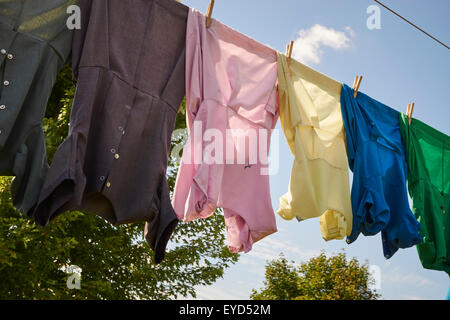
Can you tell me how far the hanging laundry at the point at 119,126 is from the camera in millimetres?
1961

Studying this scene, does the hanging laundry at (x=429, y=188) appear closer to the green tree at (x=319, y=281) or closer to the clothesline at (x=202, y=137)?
the clothesline at (x=202, y=137)

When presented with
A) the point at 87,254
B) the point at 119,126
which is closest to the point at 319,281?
the point at 87,254

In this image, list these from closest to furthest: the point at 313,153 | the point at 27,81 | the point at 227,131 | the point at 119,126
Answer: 1. the point at 27,81
2. the point at 119,126
3. the point at 227,131
4. the point at 313,153

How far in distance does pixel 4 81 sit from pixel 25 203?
1.69 ft

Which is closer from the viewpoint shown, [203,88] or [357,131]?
[203,88]

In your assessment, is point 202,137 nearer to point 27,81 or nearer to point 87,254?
point 27,81

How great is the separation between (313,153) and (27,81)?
5.63 feet

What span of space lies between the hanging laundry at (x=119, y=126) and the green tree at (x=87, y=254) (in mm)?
3392

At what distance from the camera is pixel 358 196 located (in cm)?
308

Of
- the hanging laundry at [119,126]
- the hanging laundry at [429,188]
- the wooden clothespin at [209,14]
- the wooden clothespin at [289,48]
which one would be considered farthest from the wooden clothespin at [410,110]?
the hanging laundry at [119,126]

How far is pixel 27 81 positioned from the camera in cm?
198

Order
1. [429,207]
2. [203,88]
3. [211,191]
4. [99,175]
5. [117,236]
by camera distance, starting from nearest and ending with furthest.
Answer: [99,175]
[211,191]
[203,88]
[429,207]
[117,236]
